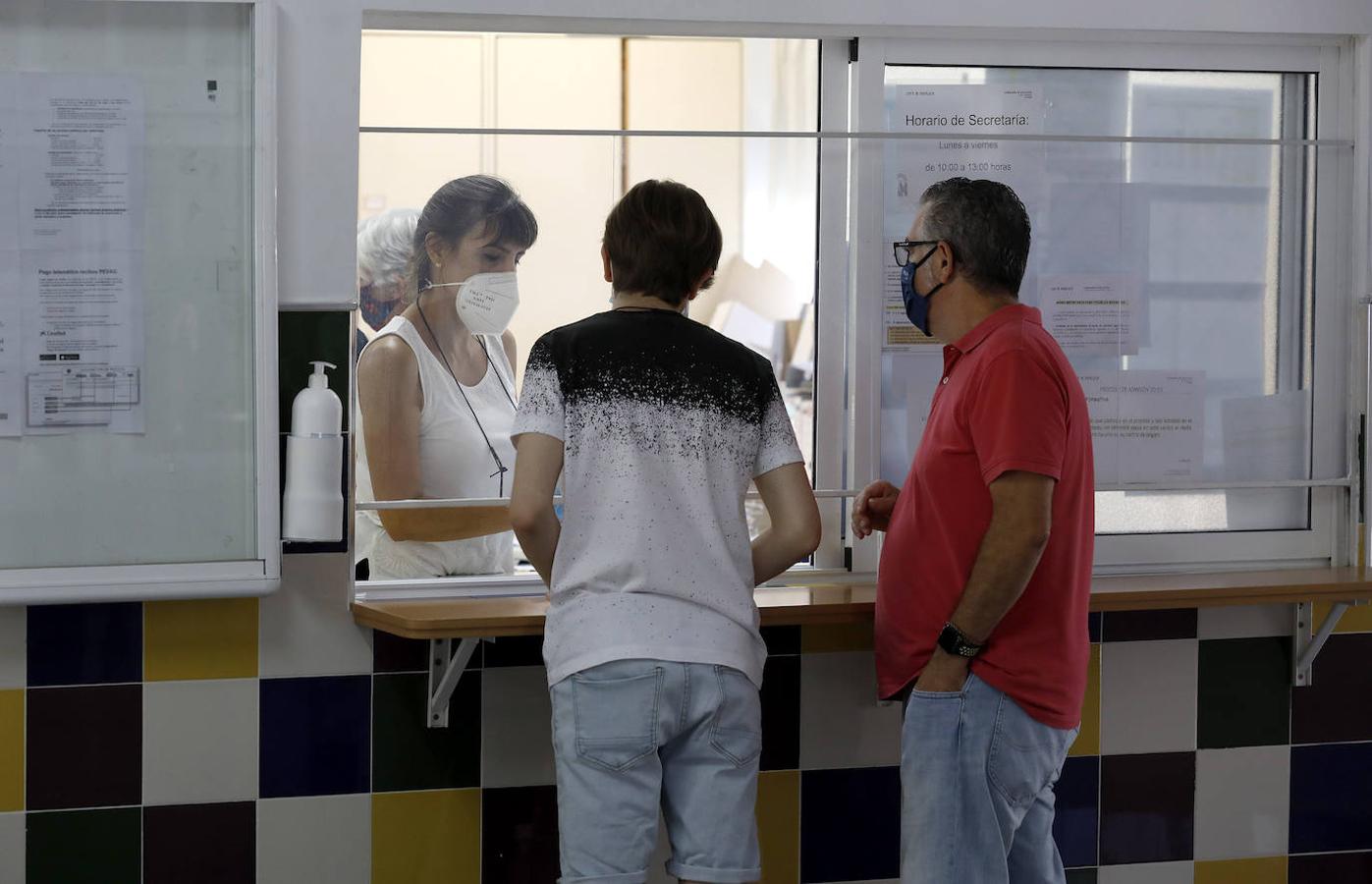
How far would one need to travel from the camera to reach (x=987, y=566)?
Answer: 5.51 ft

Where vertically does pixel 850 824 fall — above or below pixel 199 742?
below

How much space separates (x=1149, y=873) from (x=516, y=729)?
119cm

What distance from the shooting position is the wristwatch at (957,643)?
172cm

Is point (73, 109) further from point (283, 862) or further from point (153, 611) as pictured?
point (283, 862)

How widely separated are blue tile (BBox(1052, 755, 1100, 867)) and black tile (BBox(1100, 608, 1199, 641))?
229mm

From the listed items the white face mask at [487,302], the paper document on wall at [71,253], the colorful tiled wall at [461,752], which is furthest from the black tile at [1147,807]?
the paper document on wall at [71,253]

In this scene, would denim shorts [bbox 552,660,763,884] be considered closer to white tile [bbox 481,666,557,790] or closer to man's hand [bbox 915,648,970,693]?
man's hand [bbox 915,648,970,693]

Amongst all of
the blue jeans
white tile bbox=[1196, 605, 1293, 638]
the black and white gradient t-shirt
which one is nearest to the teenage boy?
the black and white gradient t-shirt

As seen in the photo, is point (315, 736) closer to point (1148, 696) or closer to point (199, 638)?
point (199, 638)

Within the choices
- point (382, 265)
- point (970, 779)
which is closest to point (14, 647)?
point (382, 265)

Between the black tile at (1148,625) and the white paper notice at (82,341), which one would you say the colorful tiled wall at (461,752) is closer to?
the black tile at (1148,625)

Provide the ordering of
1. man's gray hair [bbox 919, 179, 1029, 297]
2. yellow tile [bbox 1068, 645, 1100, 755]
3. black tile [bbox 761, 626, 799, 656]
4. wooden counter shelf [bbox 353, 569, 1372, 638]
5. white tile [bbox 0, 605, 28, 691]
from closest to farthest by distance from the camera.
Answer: man's gray hair [bbox 919, 179, 1029, 297] < wooden counter shelf [bbox 353, 569, 1372, 638] < white tile [bbox 0, 605, 28, 691] < black tile [bbox 761, 626, 799, 656] < yellow tile [bbox 1068, 645, 1100, 755]

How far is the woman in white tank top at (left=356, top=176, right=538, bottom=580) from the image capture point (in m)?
2.13

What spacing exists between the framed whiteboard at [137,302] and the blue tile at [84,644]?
12 centimetres
